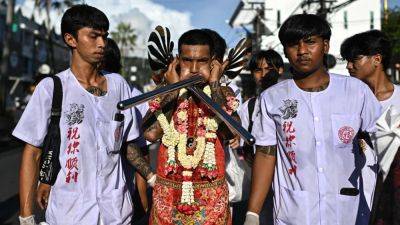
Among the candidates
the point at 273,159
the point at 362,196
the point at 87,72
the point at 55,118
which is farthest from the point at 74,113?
the point at 362,196

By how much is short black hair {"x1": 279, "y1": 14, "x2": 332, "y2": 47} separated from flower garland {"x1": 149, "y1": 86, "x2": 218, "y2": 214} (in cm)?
62

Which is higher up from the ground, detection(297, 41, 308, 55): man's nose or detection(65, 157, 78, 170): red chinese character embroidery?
detection(297, 41, 308, 55): man's nose

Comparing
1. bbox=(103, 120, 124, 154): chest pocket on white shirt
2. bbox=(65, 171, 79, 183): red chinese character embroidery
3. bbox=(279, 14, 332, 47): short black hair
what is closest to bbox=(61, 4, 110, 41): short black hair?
bbox=(103, 120, 124, 154): chest pocket on white shirt

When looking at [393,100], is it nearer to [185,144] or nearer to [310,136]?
[310,136]

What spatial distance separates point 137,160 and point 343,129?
52.6 inches

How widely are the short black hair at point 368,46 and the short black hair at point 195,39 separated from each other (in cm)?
117

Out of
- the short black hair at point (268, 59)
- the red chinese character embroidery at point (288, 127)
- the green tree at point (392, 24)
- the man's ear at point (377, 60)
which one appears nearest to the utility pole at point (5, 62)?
the short black hair at point (268, 59)

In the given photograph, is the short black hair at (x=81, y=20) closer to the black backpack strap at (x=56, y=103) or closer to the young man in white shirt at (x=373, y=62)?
the black backpack strap at (x=56, y=103)

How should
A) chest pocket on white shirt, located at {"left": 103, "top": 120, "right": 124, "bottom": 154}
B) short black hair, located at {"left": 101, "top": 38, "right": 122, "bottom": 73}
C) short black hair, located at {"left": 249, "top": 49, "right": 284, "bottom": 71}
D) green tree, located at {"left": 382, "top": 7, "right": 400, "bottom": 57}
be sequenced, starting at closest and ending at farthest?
chest pocket on white shirt, located at {"left": 103, "top": 120, "right": 124, "bottom": 154} → short black hair, located at {"left": 101, "top": 38, "right": 122, "bottom": 73} → short black hair, located at {"left": 249, "top": 49, "right": 284, "bottom": 71} → green tree, located at {"left": 382, "top": 7, "right": 400, "bottom": 57}

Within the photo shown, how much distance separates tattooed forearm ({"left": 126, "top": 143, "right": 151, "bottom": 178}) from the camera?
323 centimetres

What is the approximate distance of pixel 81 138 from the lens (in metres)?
2.87

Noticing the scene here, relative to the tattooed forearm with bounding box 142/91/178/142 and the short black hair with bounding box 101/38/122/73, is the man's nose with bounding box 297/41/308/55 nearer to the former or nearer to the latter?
the tattooed forearm with bounding box 142/91/178/142

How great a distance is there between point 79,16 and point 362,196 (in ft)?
6.61

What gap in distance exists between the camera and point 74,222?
9.27 feet
